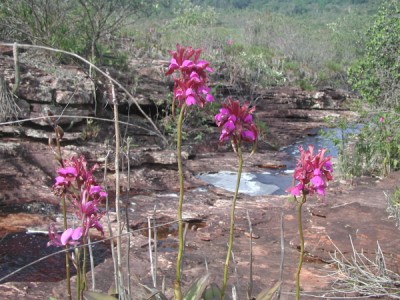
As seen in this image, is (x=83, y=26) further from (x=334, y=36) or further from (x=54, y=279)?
(x=334, y=36)

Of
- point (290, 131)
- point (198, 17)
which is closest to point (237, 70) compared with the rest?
point (290, 131)

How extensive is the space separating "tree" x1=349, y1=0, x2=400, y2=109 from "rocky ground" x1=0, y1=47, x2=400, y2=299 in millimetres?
2213

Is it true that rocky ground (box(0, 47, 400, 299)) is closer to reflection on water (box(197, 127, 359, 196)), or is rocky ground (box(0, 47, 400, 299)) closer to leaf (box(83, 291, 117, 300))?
reflection on water (box(197, 127, 359, 196))

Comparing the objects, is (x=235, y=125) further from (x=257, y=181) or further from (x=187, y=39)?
(x=187, y=39)

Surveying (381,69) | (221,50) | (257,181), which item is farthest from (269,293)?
(221,50)

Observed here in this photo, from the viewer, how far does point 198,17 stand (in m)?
33.0

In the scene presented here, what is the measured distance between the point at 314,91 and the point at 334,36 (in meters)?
15.9

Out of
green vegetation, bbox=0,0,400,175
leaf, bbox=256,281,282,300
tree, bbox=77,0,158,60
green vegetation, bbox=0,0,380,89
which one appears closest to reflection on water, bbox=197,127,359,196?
green vegetation, bbox=0,0,400,175

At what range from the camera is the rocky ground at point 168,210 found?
4.27m

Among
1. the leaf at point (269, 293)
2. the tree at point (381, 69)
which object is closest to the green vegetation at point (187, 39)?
the leaf at point (269, 293)

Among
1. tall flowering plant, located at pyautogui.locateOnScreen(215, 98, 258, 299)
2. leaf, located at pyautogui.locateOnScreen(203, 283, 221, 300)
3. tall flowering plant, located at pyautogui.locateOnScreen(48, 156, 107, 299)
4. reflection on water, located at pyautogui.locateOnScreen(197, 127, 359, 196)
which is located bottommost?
reflection on water, located at pyautogui.locateOnScreen(197, 127, 359, 196)

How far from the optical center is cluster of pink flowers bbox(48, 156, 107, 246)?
1.84 metres

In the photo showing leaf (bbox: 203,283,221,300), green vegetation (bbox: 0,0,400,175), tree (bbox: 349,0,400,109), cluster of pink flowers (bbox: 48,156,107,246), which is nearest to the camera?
cluster of pink flowers (bbox: 48,156,107,246)

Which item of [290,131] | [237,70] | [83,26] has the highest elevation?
[83,26]
